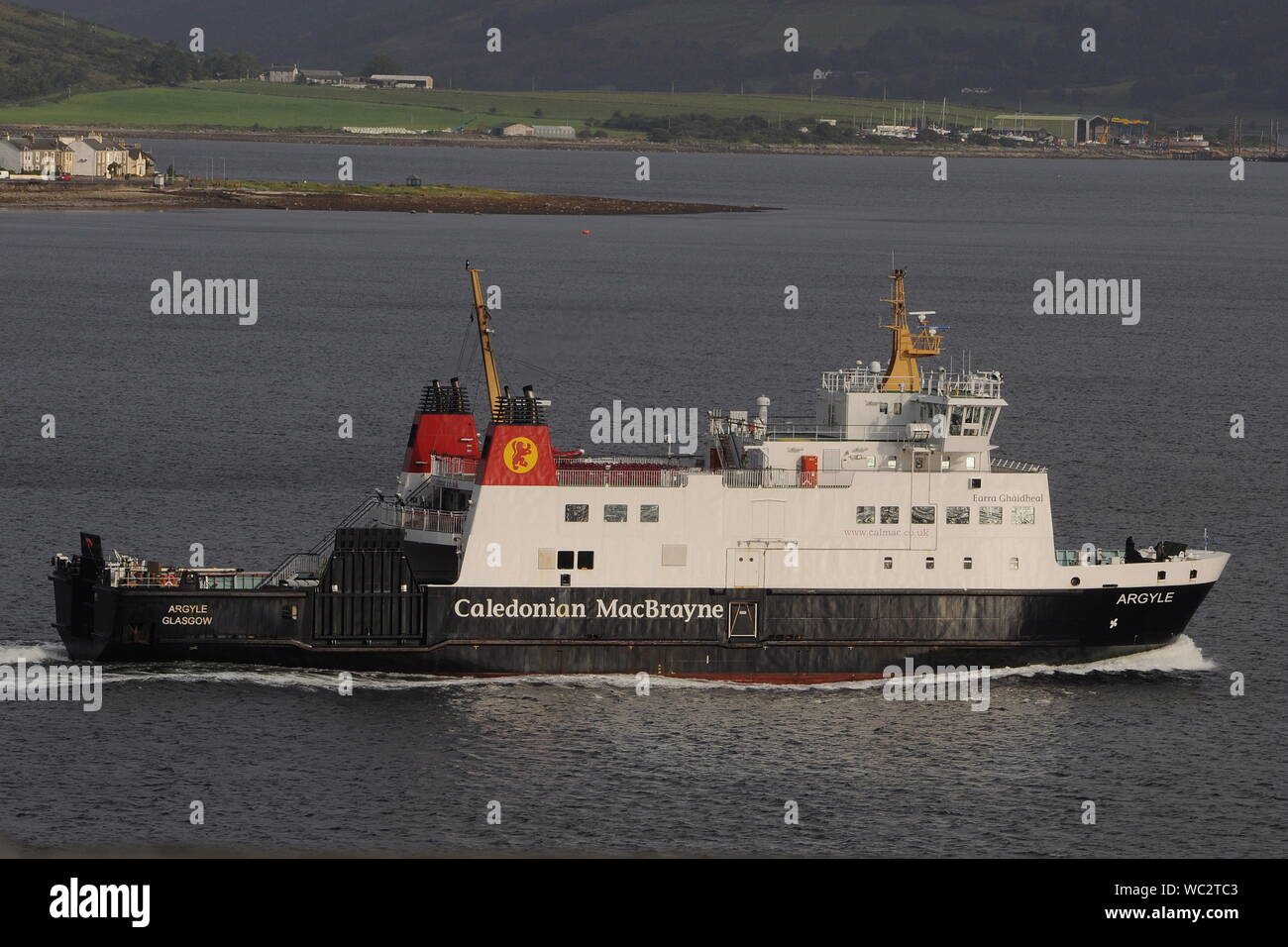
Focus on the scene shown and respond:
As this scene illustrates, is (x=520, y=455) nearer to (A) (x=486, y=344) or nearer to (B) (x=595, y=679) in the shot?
(A) (x=486, y=344)

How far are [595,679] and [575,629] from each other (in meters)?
1.27

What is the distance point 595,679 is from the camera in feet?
166

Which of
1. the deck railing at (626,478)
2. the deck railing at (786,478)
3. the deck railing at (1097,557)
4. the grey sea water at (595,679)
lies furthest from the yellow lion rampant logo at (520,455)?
the deck railing at (1097,557)

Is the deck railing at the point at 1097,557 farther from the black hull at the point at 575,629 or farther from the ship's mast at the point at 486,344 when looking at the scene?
the ship's mast at the point at 486,344

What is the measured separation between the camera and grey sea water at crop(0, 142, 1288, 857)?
42.0m

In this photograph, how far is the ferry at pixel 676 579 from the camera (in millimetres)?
50188

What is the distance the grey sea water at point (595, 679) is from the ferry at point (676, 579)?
913mm

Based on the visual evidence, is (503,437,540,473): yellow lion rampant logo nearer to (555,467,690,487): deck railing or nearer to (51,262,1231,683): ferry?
(51,262,1231,683): ferry

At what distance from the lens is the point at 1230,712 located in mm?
49406

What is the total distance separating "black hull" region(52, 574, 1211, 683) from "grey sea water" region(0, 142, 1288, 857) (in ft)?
2.23

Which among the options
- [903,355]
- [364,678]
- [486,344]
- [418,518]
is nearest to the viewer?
[364,678]

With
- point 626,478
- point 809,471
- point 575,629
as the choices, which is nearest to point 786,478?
point 809,471

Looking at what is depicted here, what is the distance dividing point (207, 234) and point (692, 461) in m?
138

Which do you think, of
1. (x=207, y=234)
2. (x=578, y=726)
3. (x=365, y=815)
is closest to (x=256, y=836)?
(x=365, y=815)
